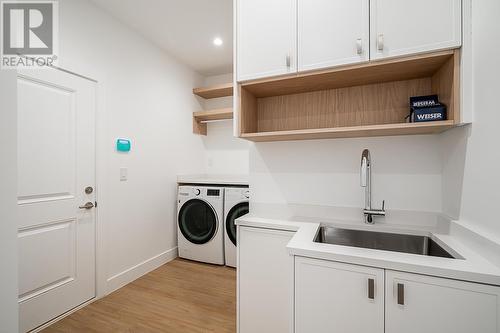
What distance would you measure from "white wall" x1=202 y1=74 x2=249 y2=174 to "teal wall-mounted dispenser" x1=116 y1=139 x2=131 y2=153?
150 cm

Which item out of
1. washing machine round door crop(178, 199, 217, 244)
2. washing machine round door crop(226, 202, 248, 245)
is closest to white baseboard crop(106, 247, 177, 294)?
washing machine round door crop(178, 199, 217, 244)

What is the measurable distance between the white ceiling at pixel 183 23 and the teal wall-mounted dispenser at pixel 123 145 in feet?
4.10

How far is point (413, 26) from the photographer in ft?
3.83

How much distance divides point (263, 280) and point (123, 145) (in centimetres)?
193

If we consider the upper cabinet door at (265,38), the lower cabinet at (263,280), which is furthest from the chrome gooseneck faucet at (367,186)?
the upper cabinet door at (265,38)

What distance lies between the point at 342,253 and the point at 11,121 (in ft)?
4.53

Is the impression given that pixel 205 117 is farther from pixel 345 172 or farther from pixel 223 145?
pixel 345 172

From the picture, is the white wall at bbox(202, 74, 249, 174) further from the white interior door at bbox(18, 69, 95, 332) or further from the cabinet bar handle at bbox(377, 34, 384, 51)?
the cabinet bar handle at bbox(377, 34, 384, 51)

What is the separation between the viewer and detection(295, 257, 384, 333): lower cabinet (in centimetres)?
94

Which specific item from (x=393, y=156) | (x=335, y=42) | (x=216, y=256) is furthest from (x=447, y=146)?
(x=216, y=256)

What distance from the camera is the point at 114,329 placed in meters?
1.78

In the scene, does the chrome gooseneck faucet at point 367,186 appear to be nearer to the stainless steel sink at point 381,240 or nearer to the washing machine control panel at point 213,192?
the stainless steel sink at point 381,240

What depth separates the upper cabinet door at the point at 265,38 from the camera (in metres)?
1.41

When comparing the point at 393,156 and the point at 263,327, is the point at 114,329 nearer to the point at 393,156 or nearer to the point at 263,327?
the point at 263,327
